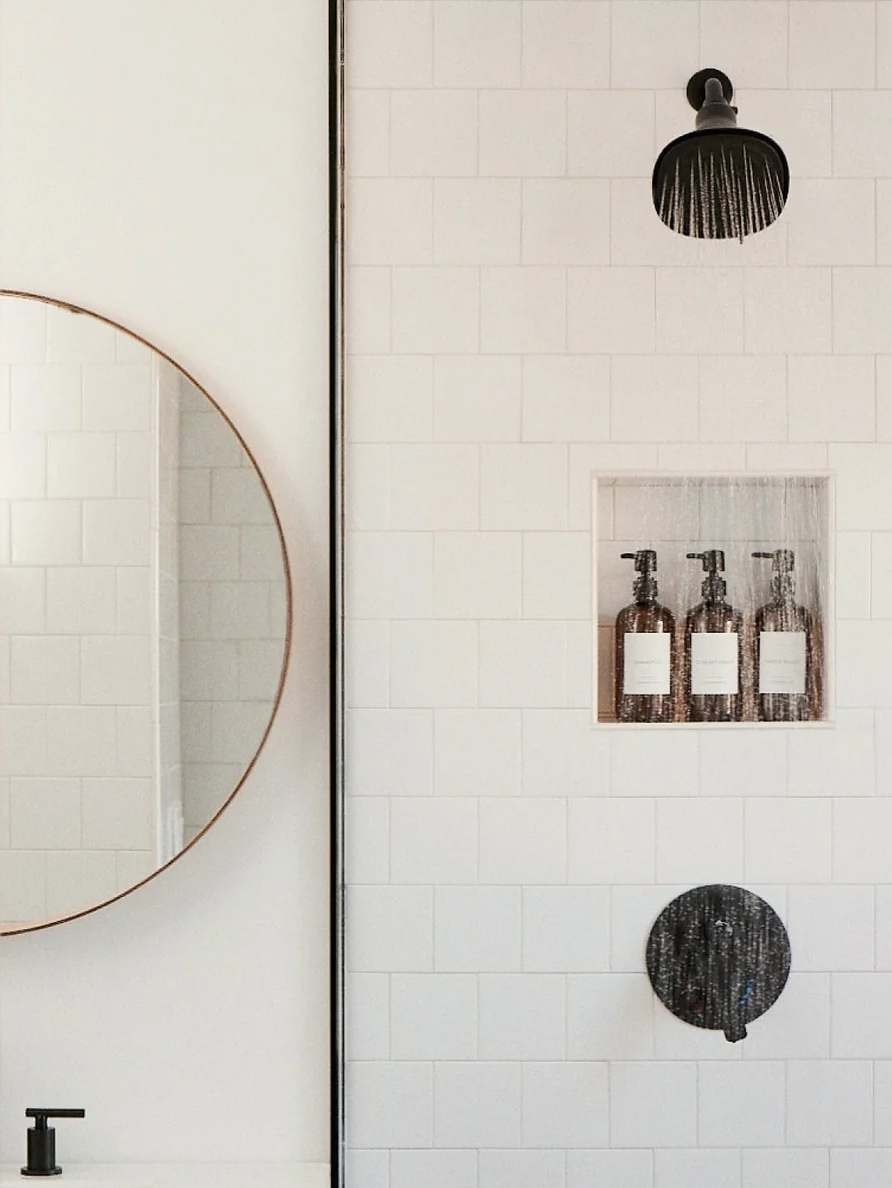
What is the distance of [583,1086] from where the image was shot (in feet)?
4.37

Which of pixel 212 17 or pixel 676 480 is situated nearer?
pixel 676 480

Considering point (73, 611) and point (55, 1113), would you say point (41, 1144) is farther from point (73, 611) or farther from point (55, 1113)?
point (73, 611)

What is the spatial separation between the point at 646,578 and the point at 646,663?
0.28ft

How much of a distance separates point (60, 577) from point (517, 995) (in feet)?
2.11

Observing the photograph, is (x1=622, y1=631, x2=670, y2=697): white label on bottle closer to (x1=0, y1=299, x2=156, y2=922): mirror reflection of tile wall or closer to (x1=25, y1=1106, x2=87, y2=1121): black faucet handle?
(x1=0, y1=299, x2=156, y2=922): mirror reflection of tile wall

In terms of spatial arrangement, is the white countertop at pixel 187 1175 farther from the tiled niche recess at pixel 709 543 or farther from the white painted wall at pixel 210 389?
the tiled niche recess at pixel 709 543

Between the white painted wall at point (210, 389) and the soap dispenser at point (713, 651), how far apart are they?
391 millimetres

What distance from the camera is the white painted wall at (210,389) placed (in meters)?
1.42

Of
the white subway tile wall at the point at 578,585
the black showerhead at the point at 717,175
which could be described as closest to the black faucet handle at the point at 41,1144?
the white subway tile wall at the point at 578,585

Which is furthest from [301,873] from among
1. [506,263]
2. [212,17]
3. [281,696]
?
[212,17]

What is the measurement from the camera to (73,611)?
4.64 ft

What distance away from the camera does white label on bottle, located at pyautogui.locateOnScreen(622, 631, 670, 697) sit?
1319 mm

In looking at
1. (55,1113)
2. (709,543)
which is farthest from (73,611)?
(709,543)

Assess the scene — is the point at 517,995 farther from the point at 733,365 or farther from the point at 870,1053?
the point at 733,365
